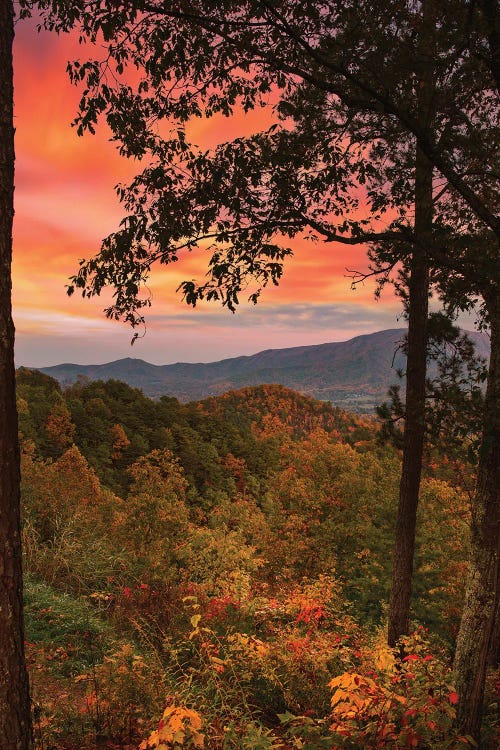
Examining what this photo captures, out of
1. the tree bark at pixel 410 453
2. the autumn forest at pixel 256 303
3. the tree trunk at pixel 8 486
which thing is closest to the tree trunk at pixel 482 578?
the autumn forest at pixel 256 303

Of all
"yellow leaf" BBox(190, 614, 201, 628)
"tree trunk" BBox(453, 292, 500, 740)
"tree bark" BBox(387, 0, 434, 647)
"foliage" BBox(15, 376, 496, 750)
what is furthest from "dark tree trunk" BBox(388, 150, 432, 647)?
"yellow leaf" BBox(190, 614, 201, 628)

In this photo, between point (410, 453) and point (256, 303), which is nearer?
point (256, 303)

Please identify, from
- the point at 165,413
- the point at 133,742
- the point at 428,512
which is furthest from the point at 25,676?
the point at 165,413

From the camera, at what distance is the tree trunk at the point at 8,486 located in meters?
2.77

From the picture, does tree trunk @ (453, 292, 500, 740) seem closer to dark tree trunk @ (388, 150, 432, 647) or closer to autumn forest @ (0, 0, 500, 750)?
autumn forest @ (0, 0, 500, 750)

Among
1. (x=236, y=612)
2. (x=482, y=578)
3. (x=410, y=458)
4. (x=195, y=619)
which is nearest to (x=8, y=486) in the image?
(x=195, y=619)

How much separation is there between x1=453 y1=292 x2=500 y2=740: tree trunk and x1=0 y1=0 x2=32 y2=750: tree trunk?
388 centimetres

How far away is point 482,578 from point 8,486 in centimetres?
A: 432

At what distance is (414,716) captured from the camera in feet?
12.7

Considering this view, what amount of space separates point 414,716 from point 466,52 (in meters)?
5.90

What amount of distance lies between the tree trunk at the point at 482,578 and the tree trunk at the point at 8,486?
153 inches

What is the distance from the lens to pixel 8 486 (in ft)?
9.18

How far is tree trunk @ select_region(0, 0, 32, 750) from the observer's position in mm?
2771

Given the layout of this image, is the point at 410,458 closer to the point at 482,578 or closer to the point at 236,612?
the point at 482,578
